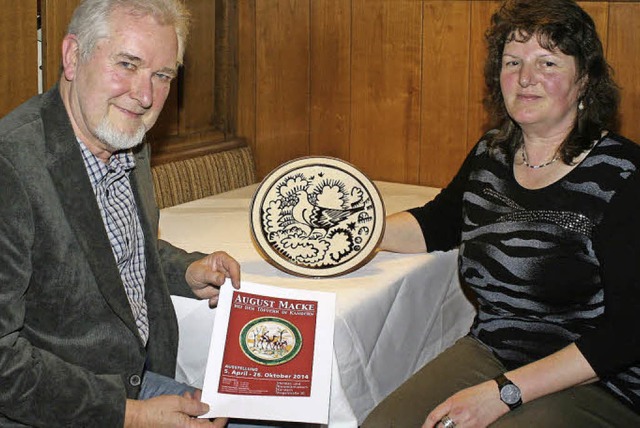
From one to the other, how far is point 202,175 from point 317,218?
106 cm

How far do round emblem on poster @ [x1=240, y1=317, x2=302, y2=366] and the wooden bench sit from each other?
1242 millimetres

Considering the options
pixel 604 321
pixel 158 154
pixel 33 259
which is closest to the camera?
pixel 33 259

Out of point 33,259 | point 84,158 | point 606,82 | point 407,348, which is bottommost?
point 407,348

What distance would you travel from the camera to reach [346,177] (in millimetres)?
2295

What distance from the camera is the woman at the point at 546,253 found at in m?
1.94

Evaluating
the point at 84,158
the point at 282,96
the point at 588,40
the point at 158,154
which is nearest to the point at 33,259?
the point at 84,158

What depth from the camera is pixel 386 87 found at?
344 cm

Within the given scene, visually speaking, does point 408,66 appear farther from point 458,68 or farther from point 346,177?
point 346,177

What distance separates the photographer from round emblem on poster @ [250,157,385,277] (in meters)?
2.22

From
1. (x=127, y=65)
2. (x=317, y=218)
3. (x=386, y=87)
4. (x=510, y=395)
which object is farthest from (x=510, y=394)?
(x=386, y=87)

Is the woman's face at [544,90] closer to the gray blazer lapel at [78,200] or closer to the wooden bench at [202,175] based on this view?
the gray blazer lapel at [78,200]

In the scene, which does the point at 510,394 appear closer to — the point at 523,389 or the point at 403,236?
the point at 523,389

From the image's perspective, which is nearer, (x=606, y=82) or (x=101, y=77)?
(x=101, y=77)

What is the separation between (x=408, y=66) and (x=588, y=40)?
1277mm
